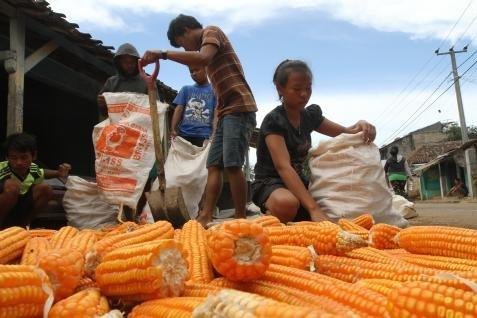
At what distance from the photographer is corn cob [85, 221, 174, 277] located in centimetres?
165

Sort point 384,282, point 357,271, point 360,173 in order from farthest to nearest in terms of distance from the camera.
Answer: point 360,173, point 357,271, point 384,282

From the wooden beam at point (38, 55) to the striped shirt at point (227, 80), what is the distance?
253 centimetres

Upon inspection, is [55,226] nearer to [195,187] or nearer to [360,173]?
[195,187]

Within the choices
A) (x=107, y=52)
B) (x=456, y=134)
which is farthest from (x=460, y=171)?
(x=107, y=52)

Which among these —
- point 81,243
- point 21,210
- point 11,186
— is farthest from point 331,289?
point 21,210

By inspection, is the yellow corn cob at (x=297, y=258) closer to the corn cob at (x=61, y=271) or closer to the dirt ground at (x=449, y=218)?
the corn cob at (x=61, y=271)

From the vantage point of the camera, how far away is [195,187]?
5.03 m

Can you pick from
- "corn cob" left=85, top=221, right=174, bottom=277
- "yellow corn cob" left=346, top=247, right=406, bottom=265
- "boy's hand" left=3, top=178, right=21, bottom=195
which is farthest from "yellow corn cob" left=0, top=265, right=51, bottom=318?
"boy's hand" left=3, top=178, right=21, bottom=195

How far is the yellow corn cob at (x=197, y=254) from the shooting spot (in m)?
1.68

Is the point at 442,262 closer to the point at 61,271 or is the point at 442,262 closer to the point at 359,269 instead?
the point at 359,269

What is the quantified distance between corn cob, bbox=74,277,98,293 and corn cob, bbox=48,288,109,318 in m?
0.20

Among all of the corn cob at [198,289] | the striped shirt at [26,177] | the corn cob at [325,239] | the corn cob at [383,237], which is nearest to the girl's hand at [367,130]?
the corn cob at [383,237]

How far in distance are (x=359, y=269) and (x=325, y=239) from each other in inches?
8.6

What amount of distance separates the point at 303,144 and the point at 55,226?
3400mm
